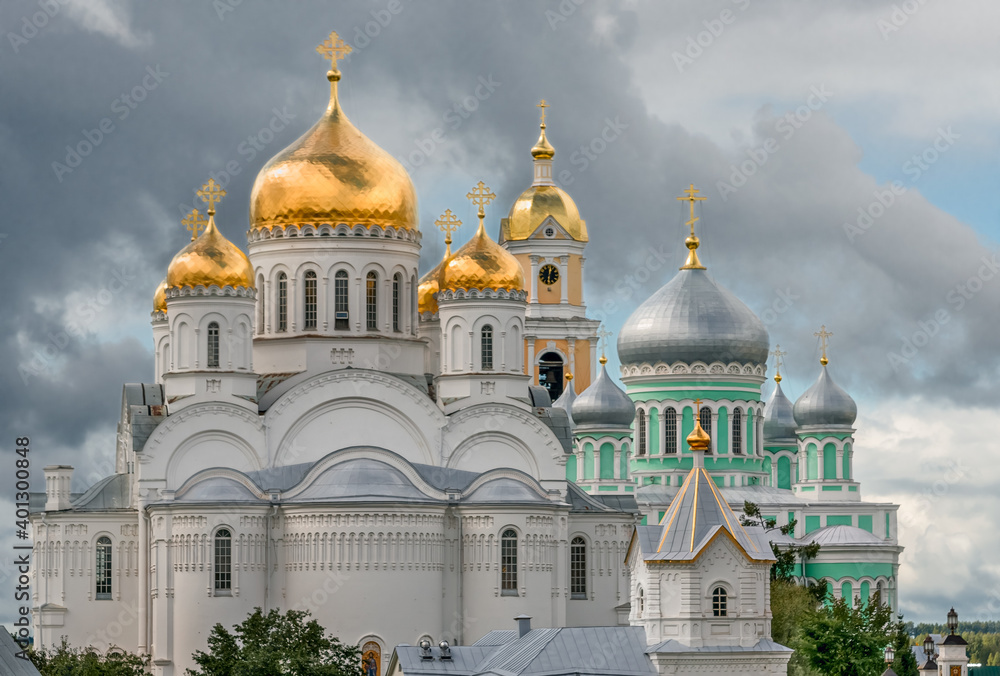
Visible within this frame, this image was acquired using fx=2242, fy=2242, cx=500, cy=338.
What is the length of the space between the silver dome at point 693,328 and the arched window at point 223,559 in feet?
76.9

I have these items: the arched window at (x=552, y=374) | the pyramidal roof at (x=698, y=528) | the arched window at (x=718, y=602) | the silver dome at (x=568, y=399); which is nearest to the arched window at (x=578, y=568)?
the pyramidal roof at (x=698, y=528)

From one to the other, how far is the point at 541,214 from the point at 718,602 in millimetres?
30507

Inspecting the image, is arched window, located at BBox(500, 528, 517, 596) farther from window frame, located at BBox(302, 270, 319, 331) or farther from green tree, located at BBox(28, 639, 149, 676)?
green tree, located at BBox(28, 639, 149, 676)

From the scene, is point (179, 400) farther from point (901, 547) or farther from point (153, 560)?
point (901, 547)

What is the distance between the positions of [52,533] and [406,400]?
7965 mm

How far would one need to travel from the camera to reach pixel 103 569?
47.0m

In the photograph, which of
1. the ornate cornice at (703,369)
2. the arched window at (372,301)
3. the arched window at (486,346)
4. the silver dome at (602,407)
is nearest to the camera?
the arched window at (486,346)

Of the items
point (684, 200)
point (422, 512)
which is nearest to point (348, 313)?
point (422, 512)

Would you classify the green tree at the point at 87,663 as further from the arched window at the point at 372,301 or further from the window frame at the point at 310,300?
the arched window at the point at 372,301

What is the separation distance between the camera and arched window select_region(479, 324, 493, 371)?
4803 centimetres

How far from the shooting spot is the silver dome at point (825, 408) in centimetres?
6769

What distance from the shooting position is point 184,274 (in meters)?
46.5

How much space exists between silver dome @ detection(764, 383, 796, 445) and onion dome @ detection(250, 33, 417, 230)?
86.8ft

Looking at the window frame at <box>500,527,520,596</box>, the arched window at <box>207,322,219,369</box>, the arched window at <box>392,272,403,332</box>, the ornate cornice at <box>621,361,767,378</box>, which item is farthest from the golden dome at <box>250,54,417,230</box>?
the ornate cornice at <box>621,361,767,378</box>
